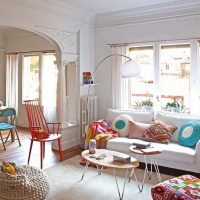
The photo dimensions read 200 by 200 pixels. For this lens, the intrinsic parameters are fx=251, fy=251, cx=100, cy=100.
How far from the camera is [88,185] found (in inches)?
137

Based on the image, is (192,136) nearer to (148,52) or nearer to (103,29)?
(148,52)

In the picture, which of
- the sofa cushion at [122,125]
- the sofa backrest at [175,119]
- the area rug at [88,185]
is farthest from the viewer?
the sofa cushion at [122,125]

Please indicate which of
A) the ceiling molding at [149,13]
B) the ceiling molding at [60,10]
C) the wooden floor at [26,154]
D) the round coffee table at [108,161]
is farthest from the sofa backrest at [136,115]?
the ceiling molding at [60,10]

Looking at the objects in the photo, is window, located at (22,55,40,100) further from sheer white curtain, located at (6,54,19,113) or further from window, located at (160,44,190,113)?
window, located at (160,44,190,113)

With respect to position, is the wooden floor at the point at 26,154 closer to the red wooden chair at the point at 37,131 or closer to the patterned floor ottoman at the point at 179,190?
the red wooden chair at the point at 37,131

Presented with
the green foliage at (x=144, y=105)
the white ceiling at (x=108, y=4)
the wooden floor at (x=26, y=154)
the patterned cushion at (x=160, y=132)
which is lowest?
the wooden floor at (x=26, y=154)

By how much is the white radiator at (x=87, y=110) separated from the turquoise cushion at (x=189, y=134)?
2021mm

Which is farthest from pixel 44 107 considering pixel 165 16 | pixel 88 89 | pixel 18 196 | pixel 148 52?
pixel 18 196

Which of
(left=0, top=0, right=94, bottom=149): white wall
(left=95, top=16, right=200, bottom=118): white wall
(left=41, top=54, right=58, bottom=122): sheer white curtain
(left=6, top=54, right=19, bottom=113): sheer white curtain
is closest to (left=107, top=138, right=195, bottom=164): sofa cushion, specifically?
(left=0, top=0, right=94, bottom=149): white wall

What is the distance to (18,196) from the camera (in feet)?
8.55

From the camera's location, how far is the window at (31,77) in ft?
23.6

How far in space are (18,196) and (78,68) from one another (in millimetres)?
3340

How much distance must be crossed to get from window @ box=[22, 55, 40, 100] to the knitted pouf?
4644 mm

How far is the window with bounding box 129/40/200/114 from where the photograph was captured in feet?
15.4
